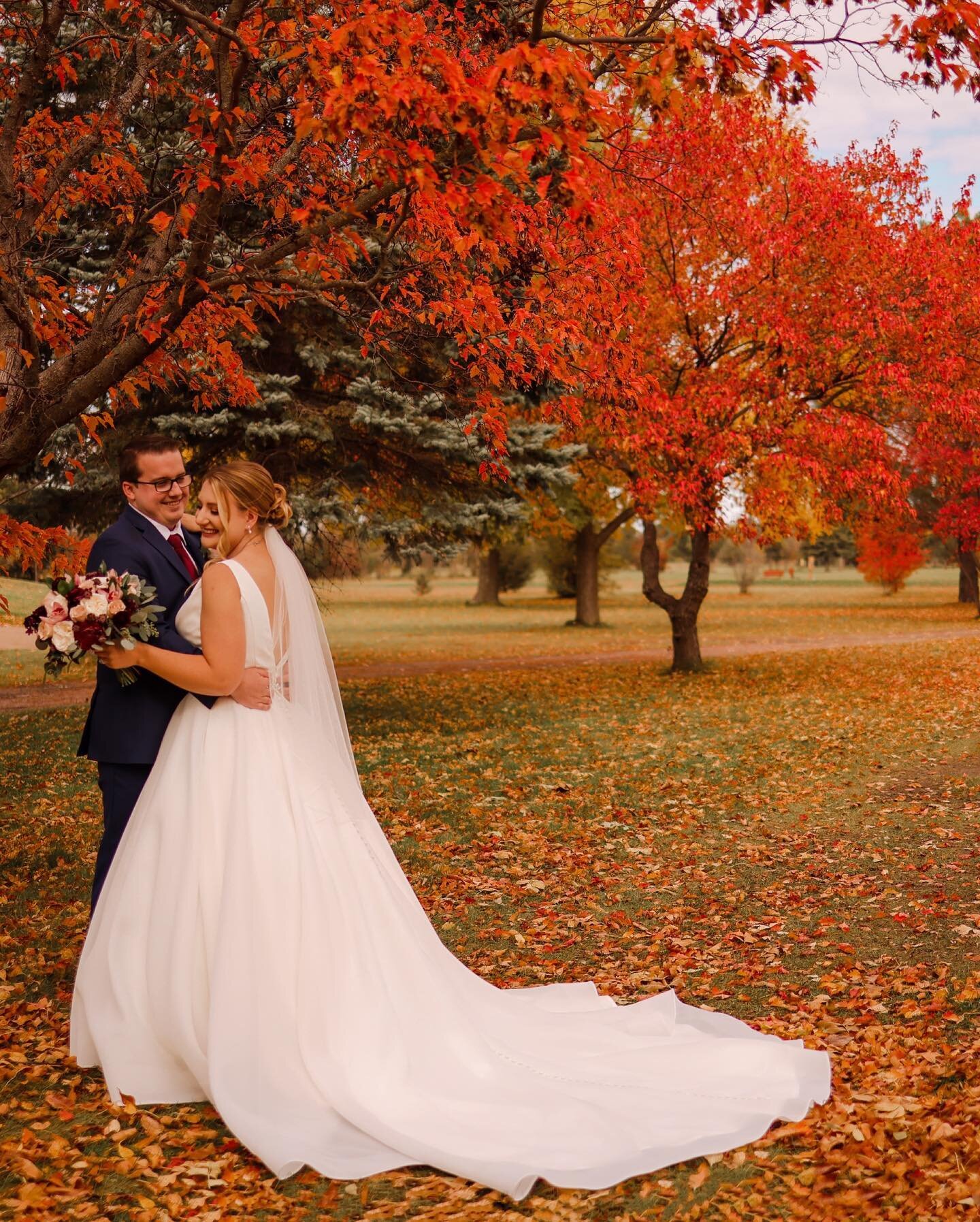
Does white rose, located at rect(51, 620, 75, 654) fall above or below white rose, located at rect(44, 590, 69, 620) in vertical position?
below

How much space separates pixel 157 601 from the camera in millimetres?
5117

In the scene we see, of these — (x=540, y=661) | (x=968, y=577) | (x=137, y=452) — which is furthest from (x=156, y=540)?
(x=968, y=577)

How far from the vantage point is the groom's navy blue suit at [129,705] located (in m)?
4.99

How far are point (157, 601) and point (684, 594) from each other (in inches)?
593

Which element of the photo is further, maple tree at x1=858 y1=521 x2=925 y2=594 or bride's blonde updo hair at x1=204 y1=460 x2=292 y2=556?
maple tree at x1=858 y1=521 x2=925 y2=594

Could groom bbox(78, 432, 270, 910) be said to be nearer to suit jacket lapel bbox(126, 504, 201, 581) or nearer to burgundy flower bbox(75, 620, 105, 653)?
suit jacket lapel bbox(126, 504, 201, 581)

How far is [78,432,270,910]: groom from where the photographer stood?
500 centimetres

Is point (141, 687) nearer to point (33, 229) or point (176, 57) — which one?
point (33, 229)

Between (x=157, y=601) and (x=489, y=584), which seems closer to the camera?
(x=157, y=601)

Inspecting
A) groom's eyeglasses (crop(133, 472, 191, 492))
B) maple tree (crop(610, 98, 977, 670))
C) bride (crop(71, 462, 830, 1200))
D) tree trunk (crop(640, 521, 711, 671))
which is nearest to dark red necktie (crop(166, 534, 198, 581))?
groom's eyeglasses (crop(133, 472, 191, 492))

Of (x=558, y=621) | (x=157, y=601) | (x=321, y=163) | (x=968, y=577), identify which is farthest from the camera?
(x=968, y=577)

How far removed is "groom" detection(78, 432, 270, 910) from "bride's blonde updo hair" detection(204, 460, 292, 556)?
21.9 inches

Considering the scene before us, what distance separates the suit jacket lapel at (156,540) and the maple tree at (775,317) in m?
10.9

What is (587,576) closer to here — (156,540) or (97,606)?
(156,540)
